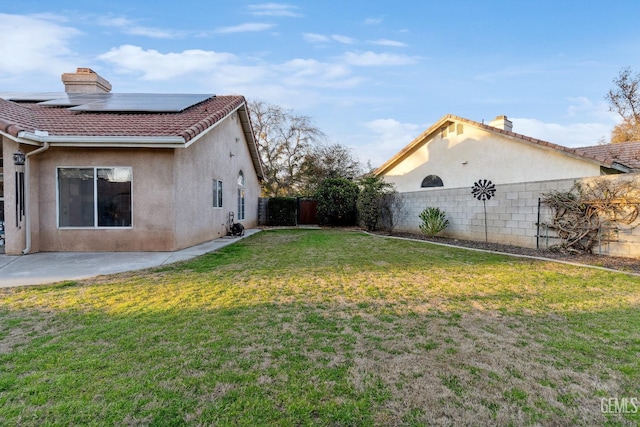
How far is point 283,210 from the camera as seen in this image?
70.4 feet

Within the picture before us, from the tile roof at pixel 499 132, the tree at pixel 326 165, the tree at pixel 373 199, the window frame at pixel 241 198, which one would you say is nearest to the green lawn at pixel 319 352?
the tile roof at pixel 499 132

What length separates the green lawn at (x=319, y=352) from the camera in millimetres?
2375

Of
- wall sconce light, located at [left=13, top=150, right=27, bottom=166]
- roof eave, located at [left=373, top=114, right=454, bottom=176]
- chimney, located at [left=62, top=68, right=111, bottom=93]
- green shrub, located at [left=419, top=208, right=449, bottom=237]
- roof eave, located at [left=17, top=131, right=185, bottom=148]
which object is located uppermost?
chimney, located at [left=62, top=68, right=111, bottom=93]

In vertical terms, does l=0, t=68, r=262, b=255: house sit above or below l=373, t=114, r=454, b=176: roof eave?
below

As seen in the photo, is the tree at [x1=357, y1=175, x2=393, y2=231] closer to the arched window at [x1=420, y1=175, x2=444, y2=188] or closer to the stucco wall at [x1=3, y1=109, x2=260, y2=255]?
the arched window at [x1=420, y1=175, x2=444, y2=188]

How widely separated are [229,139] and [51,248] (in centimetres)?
755

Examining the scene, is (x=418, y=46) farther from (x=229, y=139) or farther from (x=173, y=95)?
(x=173, y=95)

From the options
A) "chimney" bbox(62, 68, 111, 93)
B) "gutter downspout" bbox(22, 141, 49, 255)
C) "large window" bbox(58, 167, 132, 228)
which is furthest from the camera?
"chimney" bbox(62, 68, 111, 93)

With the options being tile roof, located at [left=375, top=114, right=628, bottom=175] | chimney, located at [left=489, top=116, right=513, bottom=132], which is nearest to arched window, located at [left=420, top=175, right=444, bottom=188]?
tile roof, located at [left=375, top=114, right=628, bottom=175]

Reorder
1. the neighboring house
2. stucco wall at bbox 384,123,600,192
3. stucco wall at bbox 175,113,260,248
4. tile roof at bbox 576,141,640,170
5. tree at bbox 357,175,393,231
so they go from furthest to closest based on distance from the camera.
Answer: tree at bbox 357,175,393,231
tile roof at bbox 576,141,640,170
stucco wall at bbox 384,123,600,192
the neighboring house
stucco wall at bbox 175,113,260,248

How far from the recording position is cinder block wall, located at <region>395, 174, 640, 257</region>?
8.63 meters

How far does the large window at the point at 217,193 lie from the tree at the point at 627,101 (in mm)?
28359

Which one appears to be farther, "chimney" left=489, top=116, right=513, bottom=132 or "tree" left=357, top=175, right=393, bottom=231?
"tree" left=357, top=175, right=393, bottom=231

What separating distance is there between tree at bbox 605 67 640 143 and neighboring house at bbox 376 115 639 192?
42.0 ft
